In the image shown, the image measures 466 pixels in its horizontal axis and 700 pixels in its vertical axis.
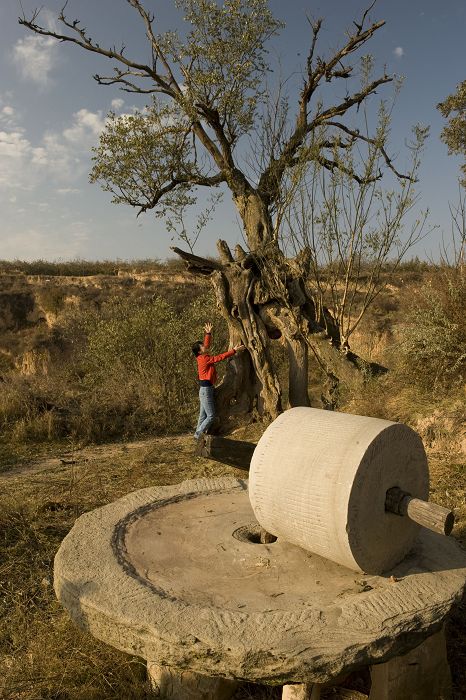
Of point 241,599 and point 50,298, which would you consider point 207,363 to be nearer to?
point 241,599

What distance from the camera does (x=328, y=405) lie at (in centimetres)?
935

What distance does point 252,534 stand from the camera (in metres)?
4.36

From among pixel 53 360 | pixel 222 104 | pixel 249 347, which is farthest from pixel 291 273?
pixel 53 360

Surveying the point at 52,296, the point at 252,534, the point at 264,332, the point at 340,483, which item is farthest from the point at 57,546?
the point at 52,296

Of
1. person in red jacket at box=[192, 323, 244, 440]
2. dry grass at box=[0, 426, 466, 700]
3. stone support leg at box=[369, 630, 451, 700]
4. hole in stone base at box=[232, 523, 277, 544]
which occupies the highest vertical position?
person in red jacket at box=[192, 323, 244, 440]

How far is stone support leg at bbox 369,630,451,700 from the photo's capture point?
3.32m

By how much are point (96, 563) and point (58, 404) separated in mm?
7479

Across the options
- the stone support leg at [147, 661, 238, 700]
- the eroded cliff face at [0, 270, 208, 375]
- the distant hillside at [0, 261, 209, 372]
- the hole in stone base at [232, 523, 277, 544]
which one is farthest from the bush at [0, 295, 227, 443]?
the distant hillside at [0, 261, 209, 372]

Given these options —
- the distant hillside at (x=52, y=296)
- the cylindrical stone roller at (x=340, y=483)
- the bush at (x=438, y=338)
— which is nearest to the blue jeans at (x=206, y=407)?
the bush at (x=438, y=338)

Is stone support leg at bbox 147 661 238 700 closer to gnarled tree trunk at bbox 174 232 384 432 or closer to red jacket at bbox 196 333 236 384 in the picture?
red jacket at bbox 196 333 236 384

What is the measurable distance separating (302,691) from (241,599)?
61 cm

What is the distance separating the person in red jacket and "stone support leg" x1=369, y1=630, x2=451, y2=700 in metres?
5.66

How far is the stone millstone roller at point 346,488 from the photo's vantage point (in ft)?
10.6

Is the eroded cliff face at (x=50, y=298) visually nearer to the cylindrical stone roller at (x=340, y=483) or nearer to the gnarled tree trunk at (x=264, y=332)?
the gnarled tree trunk at (x=264, y=332)
